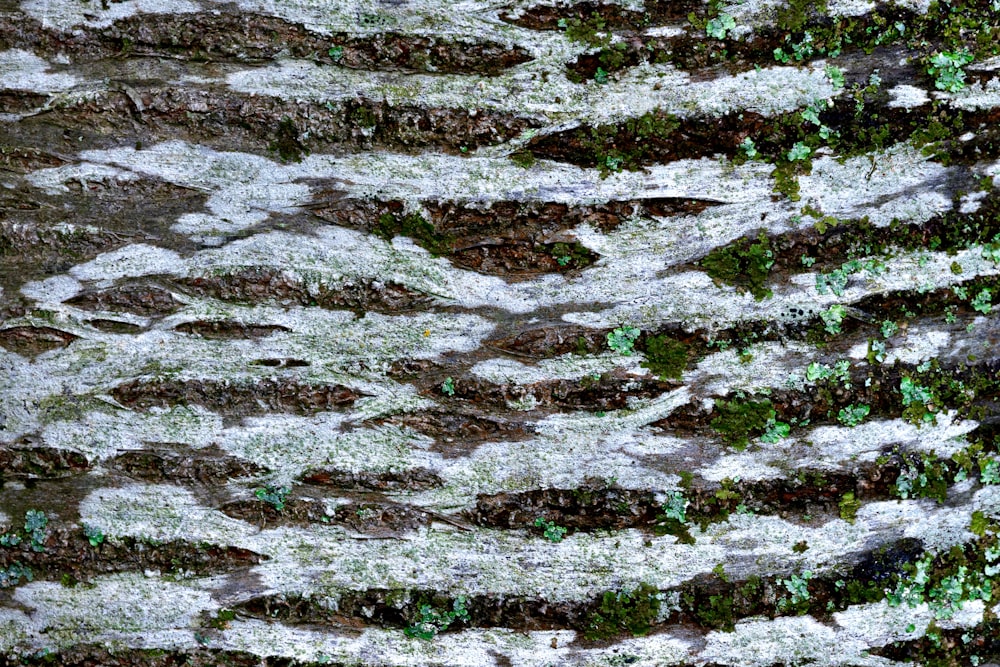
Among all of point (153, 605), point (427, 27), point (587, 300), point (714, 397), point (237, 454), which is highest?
point (427, 27)

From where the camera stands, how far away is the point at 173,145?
3143 mm

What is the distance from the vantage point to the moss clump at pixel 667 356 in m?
3.20

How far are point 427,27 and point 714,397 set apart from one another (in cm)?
265

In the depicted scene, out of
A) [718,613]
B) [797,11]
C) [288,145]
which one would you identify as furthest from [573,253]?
[718,613]

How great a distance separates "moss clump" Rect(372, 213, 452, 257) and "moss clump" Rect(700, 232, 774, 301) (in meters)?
1.49

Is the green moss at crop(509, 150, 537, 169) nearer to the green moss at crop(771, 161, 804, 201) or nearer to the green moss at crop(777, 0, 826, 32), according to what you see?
the green moss at crop(771, 161, 804, 201)

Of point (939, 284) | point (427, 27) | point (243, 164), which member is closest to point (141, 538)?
point (243, 164)

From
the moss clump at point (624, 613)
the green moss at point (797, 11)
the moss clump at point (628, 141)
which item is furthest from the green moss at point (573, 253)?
the moss clump at point (624, 613)

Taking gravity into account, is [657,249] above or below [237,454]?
above

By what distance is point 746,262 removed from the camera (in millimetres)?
3195

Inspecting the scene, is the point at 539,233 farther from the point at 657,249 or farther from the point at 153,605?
the point at 153,605

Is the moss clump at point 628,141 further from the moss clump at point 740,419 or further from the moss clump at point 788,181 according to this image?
the moss clump at point 740,419

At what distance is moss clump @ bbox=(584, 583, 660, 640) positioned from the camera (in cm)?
321

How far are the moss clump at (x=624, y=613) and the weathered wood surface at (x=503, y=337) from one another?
0.02 metres
